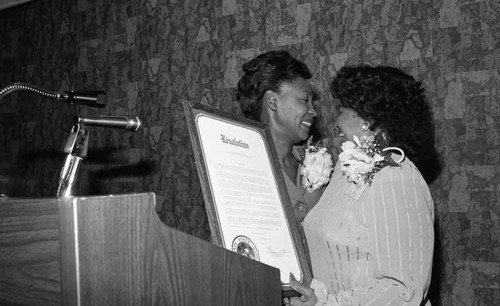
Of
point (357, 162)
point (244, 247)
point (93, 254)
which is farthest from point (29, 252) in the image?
point (357, 162)

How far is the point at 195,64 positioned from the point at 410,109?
2.07 metres

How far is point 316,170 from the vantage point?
2277 millimetres

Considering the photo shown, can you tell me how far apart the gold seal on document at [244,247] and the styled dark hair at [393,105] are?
56 cm

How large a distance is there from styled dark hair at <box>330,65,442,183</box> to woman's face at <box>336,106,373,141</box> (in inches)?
0.8

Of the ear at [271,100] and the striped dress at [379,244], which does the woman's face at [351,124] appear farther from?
the ear at [271,100]

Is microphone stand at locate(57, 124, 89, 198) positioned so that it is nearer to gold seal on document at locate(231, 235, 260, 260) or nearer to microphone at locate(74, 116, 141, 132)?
microphone at locate(74, 116, 141, 132)

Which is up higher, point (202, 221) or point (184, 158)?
point (184, 158)

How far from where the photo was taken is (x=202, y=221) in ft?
11.8

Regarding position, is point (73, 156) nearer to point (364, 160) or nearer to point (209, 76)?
point (364, 160)

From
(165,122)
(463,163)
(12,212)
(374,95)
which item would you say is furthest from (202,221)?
(12,212)

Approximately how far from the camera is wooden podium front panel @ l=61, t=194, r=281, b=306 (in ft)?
2.86

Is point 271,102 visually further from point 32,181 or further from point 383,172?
point 32,181

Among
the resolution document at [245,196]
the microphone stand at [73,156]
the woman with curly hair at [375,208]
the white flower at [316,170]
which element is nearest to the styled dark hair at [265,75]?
the white flower at [316,170]

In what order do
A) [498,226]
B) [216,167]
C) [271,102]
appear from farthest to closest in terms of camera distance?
1. [498,226]
2. [271,102]
3. [216,167]
